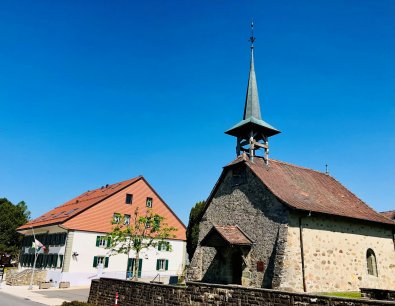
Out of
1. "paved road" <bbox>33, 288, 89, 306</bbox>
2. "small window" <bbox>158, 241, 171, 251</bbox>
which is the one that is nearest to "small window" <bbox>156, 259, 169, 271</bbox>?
"small window" <bbox>158, 241, 171, 251</bbox>

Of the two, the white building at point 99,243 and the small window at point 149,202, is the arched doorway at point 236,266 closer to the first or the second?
the white building at point 99,243

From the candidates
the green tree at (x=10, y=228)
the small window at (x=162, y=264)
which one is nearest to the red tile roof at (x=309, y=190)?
the small window at (x=162, y=264)

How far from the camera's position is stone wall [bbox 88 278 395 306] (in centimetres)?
989

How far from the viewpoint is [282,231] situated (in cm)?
1889

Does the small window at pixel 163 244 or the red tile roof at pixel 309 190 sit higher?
the red tile roof at pixel 309 190

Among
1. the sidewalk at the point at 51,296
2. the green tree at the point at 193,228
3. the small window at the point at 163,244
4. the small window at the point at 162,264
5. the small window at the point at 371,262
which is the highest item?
the green tree at the point at 193,228

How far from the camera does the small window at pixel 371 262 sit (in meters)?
22.1

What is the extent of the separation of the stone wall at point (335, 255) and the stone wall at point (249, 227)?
86cm

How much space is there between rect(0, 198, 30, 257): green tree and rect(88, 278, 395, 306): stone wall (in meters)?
51.4

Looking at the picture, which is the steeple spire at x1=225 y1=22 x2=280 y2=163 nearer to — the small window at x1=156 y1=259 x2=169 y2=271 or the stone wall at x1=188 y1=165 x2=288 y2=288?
the stone wall at x1=188 y1=165 x2=288 y2=288

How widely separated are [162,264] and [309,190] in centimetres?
2281

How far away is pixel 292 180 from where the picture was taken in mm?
24125

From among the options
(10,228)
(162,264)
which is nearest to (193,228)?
(162,264)

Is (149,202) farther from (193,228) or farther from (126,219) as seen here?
(193,228)
